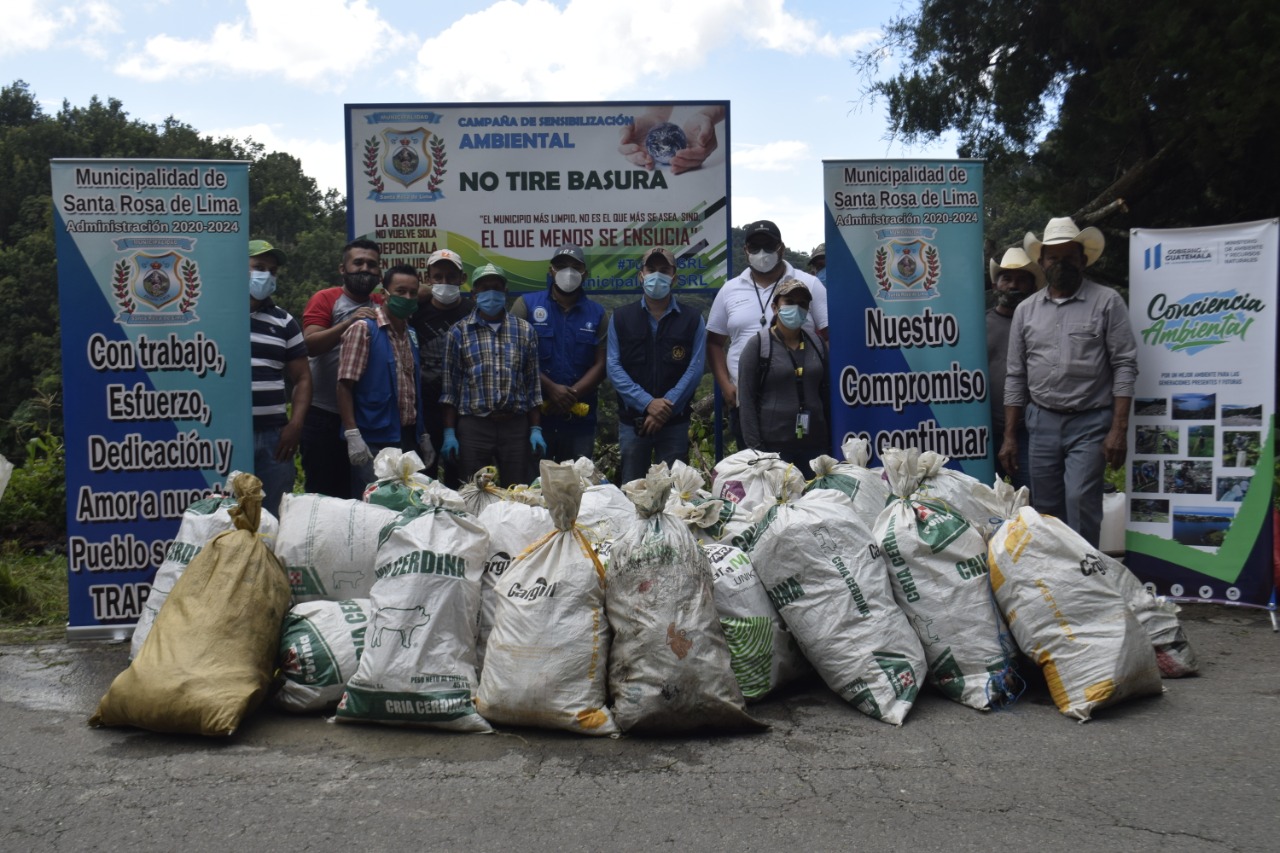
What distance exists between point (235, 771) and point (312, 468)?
2849 millimetres

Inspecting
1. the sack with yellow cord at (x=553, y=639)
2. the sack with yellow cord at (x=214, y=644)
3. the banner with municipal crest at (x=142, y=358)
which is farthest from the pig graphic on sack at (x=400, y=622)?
the banner with municipal crest at (x=142, y=358)

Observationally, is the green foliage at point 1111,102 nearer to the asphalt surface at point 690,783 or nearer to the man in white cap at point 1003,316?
the man in white cap at point 1003,316

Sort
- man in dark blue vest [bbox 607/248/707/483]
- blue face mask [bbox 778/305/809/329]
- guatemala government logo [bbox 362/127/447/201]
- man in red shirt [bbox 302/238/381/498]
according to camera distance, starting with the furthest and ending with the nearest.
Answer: guatemala government logo [bbox 362/127/447/201], man in dark blue vest [bbox 607/248/707/483], man in red shirt [bbox 302/238/381/498], blue face mask [bbox 778/305/809/329]

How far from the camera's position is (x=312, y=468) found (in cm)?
650

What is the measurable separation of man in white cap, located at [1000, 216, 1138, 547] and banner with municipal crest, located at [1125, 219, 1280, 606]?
0.96 ft

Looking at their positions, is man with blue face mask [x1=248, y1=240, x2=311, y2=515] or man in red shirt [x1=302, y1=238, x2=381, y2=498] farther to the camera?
man in red shirt [x1=302, y1=238, x2=381, y2=498]

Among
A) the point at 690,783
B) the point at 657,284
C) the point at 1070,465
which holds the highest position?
the point at 657,284

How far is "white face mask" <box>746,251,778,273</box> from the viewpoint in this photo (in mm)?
6945

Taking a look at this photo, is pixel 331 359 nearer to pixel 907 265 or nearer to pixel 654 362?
pixel 654 362

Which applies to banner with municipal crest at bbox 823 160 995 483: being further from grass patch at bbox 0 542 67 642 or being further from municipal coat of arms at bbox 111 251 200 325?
grass patch at bbox 0 542 67 642

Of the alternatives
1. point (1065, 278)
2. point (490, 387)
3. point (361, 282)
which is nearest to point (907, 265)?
point (1065, 278)

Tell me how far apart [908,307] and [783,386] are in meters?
0.89

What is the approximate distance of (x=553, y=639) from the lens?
4180 millimetres

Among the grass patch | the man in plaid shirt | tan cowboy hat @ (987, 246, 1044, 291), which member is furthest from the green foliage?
the grass patch
